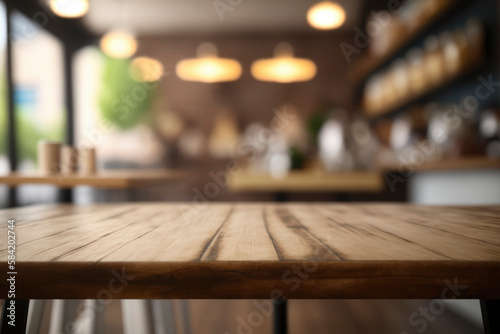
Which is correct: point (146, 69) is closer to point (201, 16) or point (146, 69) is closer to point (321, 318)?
point (201, 16)

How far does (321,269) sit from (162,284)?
0.58ft

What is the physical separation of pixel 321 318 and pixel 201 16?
444 cm

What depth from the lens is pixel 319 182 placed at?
99.5 inches

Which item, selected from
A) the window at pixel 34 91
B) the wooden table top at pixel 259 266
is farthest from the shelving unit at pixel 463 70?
the window at pixel 34 91

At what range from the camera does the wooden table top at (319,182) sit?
97.8 inches

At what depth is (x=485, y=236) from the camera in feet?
1.96

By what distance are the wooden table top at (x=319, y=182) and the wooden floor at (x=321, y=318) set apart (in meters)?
0.70

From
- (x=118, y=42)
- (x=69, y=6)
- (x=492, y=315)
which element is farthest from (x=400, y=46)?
(x=492, y=315)

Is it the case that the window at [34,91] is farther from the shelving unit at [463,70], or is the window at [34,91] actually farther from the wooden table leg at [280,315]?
the wooden table leg at [280,315]

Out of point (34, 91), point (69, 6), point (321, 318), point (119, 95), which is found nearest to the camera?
point (321, 318)

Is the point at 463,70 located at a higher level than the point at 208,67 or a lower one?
lower

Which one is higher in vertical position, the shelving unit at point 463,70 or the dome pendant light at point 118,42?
the dome pendant light at point 118,42

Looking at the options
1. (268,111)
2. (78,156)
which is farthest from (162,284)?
(268,111)

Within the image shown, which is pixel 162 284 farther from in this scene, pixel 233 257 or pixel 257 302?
pixel 257 302
